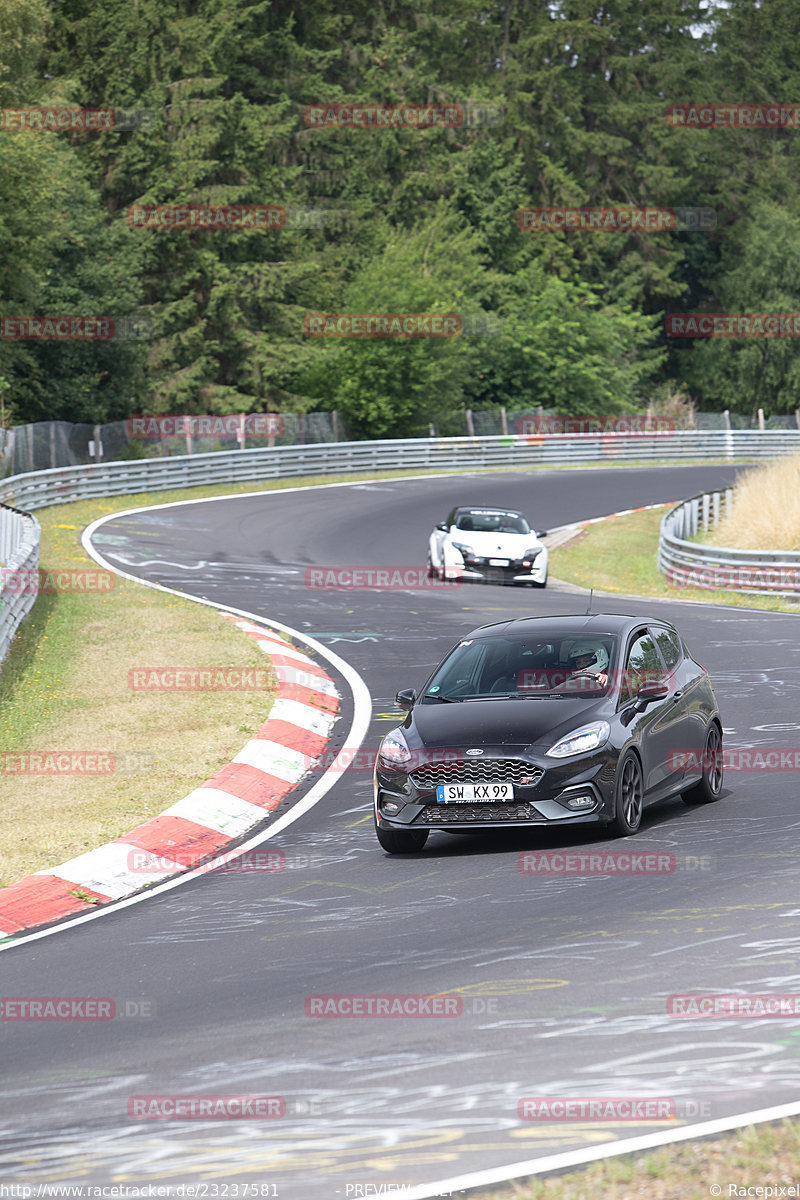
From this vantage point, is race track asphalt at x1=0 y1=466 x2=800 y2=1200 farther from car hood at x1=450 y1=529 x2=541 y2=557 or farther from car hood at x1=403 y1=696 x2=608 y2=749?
car hood at x1=450 y1=529 x2=541 y2=557

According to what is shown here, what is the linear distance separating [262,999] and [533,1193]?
2.58 meters

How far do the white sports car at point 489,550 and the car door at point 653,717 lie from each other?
53.5ft

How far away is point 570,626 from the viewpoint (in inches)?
449

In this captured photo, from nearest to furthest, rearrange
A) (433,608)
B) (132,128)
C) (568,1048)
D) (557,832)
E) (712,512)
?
(568,1048) → (557,832) → (433,608) → (712,512) → (132,128)

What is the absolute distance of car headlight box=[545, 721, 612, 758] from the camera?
9789 millimetres

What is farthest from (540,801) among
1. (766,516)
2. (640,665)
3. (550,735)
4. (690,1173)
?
(766,516)

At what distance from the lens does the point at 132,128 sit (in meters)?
62.8

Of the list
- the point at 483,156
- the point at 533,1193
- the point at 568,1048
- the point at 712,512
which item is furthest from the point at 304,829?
the point at 483,156

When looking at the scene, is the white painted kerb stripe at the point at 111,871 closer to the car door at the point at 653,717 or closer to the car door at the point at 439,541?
the car door at the point at 653,717

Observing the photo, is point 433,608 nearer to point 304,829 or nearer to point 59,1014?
point 304,829

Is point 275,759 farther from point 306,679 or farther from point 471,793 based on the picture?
point 471,793

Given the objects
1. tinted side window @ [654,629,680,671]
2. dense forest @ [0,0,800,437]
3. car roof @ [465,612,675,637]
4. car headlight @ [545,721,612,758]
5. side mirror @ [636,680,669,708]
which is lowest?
car headlight @ [545,721,612,758]

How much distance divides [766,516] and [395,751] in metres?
21.3

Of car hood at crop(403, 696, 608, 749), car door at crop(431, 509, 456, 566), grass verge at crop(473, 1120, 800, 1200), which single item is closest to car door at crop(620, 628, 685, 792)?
car hood at crop(403, 696, 608, 749)
